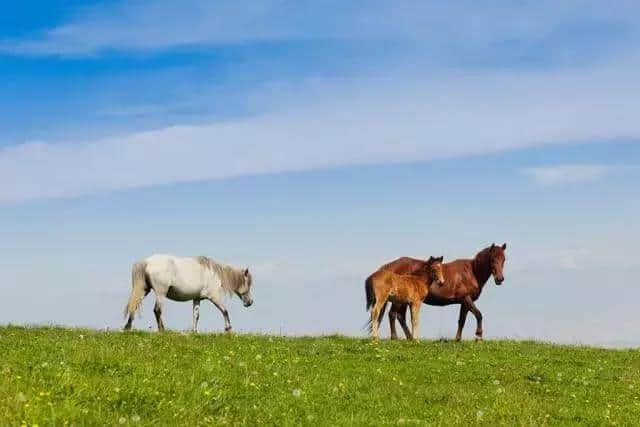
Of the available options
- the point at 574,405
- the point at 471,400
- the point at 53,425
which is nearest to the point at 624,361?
the point at 574,405

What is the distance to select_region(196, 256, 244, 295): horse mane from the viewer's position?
3294 centimetres

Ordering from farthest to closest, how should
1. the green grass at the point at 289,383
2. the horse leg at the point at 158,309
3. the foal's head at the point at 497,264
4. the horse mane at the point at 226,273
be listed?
the horse mane at the point at 226,273, the foal's head at the point at 497,264, the horse leg at the point at 158,309, the green grass at the point at 289,383

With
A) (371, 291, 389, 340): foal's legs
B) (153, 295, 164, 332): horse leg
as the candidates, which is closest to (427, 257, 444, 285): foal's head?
(371, 291, 389, 340): foal's legs

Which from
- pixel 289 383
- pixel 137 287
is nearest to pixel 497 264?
pixel 137 287

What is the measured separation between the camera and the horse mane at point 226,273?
32.9 m

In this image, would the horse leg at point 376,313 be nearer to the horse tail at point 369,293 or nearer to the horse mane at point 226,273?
the horse tail at point 369,293

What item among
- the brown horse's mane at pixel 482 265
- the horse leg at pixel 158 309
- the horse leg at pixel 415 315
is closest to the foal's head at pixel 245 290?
the horse leg at pixel 158 309

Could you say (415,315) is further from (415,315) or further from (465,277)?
(465,277)

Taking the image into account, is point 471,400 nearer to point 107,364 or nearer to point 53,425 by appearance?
point 107,364

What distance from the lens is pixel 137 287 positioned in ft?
102

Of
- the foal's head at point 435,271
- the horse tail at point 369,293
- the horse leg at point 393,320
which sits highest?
the foal's head at point 435,271

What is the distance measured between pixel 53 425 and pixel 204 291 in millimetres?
21254

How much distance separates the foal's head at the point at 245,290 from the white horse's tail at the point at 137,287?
4.46 meters

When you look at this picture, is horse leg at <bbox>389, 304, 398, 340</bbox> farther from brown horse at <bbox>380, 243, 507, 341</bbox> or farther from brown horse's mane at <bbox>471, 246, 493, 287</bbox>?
brown horse's mane at <bbox>471, 246, 493, 287</bbox>
